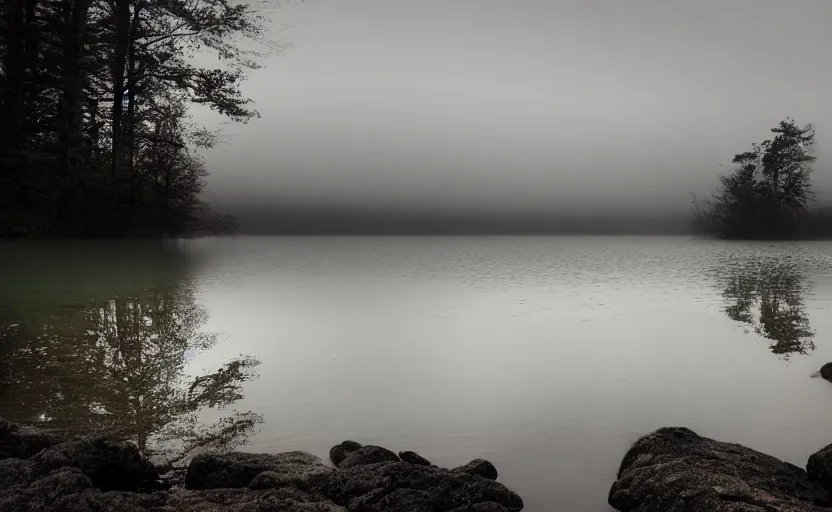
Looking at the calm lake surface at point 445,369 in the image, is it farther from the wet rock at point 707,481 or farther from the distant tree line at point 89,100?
the distant tree line at point 89,100

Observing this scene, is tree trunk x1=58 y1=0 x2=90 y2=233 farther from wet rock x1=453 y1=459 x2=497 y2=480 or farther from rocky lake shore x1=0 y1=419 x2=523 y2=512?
wet rock x1=453 y1=459 x2=497 y2=480

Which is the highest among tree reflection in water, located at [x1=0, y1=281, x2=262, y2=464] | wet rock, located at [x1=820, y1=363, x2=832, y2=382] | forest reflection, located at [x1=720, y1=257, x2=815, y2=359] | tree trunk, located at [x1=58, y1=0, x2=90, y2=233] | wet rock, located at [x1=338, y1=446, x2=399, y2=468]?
tree trunk, located at [x1=58, y1=0, x2=90, y2=233]

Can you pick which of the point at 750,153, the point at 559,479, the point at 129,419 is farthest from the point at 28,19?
the point at 750,153

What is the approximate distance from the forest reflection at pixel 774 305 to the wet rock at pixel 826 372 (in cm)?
158

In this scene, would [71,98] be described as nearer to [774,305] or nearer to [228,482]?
[774,305]

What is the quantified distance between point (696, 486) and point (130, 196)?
4224 cm

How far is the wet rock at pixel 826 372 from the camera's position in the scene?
9086mm

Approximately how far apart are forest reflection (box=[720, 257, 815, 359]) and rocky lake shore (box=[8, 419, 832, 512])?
23.6 ft

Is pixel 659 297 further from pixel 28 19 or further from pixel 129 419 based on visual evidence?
pixel 28 19

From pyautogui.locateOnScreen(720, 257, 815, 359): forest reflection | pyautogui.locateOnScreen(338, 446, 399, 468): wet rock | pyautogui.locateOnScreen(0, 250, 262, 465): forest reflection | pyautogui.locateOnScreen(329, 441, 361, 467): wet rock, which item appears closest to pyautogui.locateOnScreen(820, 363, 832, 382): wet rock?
pyautogui.locateOnScreen(720, 257, 815, 359): forest reflection

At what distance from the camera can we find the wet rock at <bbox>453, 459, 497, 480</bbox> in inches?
201

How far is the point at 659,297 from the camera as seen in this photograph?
20297 millimetres

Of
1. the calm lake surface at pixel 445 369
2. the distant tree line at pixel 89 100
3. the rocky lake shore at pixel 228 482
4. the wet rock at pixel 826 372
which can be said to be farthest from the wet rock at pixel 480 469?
the distant tree line at pixel 89 100

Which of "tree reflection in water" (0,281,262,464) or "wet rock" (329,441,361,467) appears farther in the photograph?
"tree reflection in water" (0,281,262,464)
